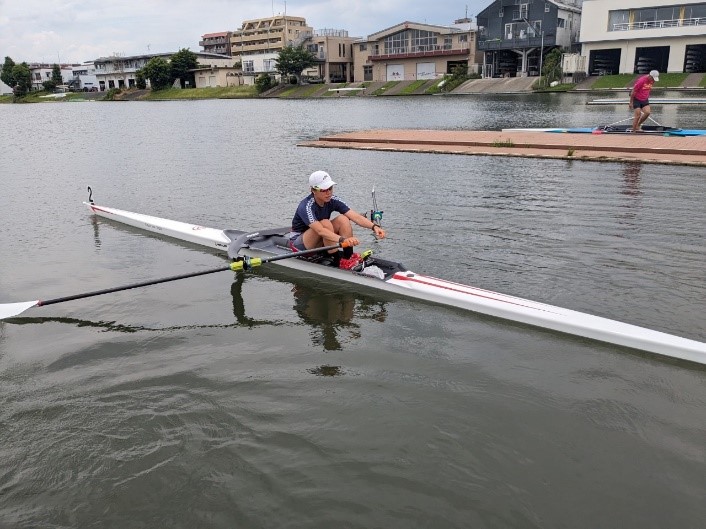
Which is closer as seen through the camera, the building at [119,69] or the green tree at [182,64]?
the green tree at [182,64]

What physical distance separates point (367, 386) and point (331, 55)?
109915 mm

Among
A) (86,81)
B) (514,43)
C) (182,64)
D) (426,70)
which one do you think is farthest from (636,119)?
(86,81)

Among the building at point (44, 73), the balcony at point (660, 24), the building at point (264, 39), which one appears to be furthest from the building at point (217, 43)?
the balcony at point (660, 24)

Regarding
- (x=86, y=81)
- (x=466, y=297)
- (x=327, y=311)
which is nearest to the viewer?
(x=466, y=297)

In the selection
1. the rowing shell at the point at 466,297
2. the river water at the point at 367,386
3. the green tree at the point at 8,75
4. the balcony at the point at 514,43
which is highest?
the green tree at the point at 8,75

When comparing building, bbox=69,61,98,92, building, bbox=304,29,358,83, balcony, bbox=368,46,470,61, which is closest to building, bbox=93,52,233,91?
building, bbox=69,61,98,92

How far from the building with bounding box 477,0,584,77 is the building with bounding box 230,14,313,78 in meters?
53.1

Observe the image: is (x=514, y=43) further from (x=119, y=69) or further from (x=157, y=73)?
(x=119, y=69)

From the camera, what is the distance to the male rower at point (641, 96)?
20808 millimetres

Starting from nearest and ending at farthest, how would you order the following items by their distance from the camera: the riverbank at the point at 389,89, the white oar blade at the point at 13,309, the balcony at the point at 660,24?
the white oar blade at the point at 13,309, the riverbank at the point at 389,89, the balcony at the point at 660,24

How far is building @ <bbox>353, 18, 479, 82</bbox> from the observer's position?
87.6 metres

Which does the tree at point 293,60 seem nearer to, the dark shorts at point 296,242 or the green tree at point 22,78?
the green tree at point 22,78

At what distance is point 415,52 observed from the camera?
9319 cm

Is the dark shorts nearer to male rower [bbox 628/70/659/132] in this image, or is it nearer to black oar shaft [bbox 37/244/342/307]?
black oar shaft [bbox 37/244/342/307]
